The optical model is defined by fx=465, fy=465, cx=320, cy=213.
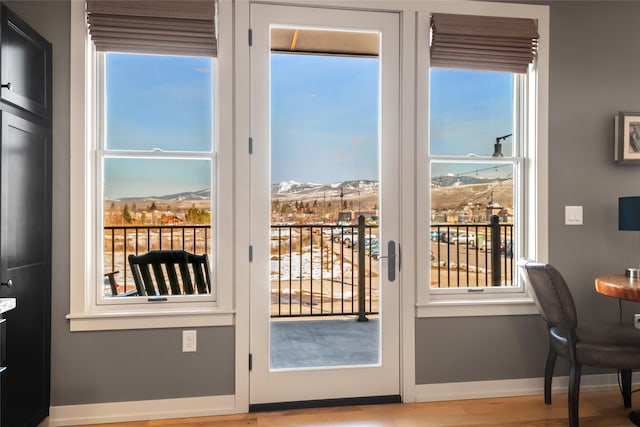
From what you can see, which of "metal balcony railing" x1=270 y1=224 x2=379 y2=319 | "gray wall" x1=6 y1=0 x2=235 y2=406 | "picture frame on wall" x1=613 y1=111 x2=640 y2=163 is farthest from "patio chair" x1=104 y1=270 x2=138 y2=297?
"picture frame on wall" x1=613 y1=111 x2=640 y2=163

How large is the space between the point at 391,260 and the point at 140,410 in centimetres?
170

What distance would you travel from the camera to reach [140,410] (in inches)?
104

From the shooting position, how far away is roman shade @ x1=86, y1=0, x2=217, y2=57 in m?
2.55

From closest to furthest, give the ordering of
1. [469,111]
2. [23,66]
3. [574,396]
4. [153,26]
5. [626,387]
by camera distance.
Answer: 1. [23,66]
2. [574,396]
3. [153,26]
4. [626,387]
5. [469,111]

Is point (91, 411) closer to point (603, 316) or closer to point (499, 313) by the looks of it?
point (499, 313)

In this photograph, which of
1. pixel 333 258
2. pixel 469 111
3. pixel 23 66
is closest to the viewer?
pixel 23 66

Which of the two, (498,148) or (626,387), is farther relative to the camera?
(498,148)

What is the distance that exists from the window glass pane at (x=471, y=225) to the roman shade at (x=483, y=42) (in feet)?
2.08

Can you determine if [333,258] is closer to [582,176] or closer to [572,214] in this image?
[572,214]

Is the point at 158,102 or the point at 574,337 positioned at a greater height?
the point at 158,102

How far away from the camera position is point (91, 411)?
2.60 meters

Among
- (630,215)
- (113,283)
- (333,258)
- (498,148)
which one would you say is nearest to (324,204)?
(333,258)

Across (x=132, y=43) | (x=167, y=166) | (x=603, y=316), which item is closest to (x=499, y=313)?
(x=603, y=316)

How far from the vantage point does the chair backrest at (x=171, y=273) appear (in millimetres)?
2754
